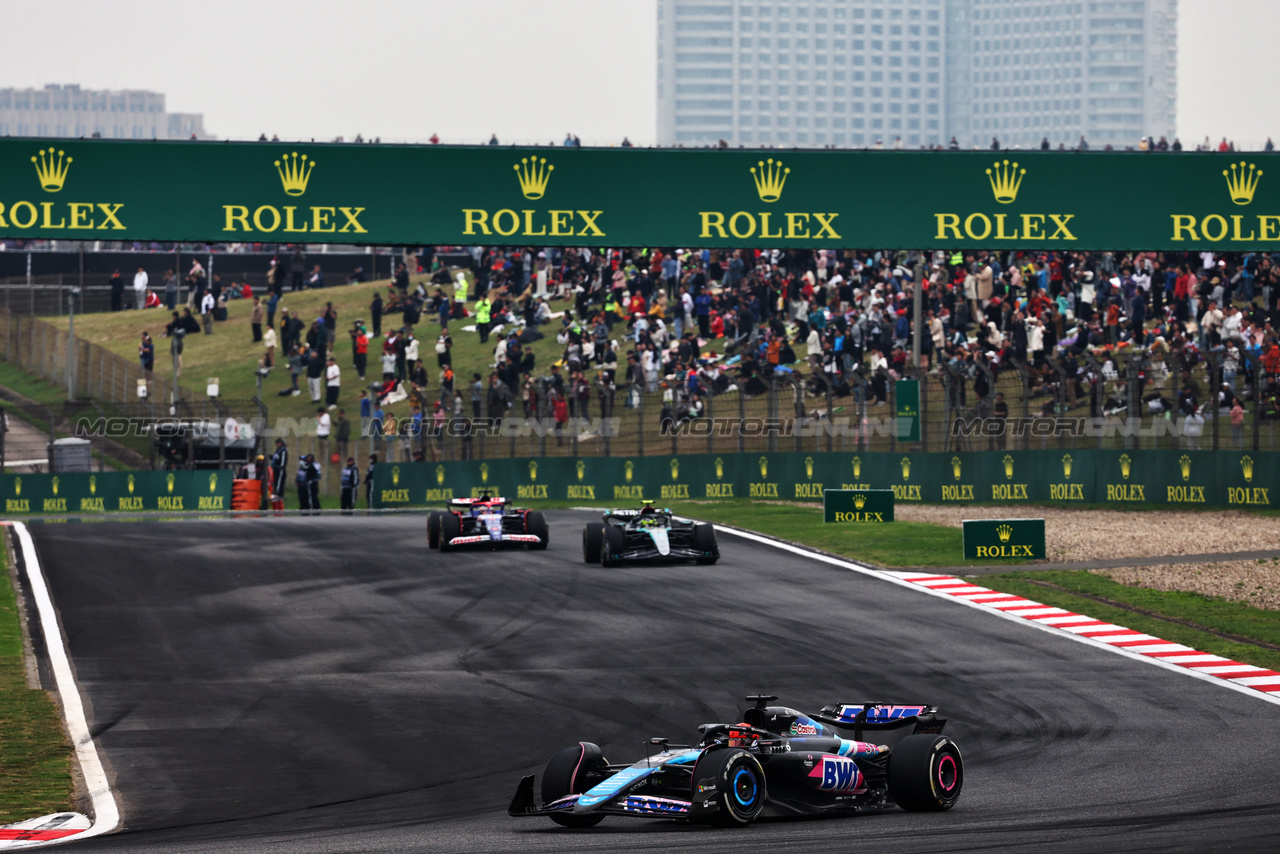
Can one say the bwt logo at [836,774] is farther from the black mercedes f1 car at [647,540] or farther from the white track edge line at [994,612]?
the black mercedes f1 car at [647,540]

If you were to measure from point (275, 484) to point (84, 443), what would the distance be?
16.9 ft

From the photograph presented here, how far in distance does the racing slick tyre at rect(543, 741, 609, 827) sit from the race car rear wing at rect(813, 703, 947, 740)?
157cm

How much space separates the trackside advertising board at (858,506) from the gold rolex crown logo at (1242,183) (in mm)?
8193

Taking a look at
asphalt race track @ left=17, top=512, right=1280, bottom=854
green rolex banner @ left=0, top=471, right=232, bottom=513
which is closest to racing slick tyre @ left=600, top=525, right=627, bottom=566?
asphalt race track @ left=17, top=512, right=1280, bottom=854

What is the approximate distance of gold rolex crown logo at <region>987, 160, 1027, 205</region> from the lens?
94.0ft

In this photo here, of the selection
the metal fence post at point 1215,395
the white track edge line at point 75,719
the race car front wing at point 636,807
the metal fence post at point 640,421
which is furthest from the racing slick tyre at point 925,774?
the metal fence post at point 640,421

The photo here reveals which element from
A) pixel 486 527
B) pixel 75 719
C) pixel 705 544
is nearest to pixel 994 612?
pixel 705 544

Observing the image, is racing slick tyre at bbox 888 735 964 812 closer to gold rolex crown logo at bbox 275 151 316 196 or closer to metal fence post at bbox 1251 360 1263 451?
gold rolex crown logo at bbox 275 151 316 196

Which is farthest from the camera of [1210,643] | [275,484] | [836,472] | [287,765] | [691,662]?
[275,484]

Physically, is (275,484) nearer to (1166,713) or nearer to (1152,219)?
(1152,219)

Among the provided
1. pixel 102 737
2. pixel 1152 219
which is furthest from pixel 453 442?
pixel 102 737

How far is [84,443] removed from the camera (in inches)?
1511

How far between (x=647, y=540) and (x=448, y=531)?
11.4ft

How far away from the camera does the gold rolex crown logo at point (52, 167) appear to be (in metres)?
26.4
